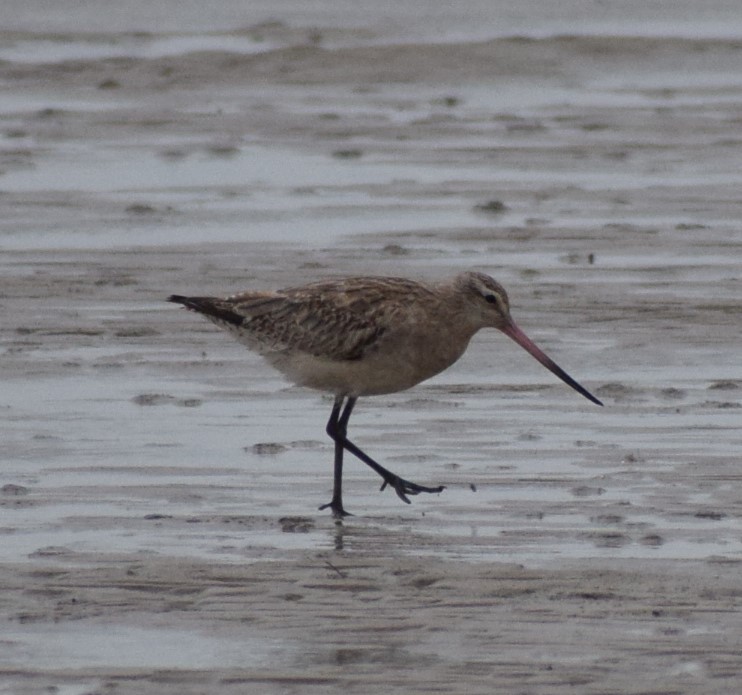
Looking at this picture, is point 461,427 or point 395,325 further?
point 461,427

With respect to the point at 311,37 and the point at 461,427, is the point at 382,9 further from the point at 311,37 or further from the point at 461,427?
the point at 461,427

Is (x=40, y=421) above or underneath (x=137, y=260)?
above

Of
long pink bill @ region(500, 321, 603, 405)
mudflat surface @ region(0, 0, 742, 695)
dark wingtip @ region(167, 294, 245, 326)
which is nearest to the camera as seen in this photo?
mudflat surface @ region(0, 0, 742, 695)

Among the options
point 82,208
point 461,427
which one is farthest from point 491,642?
Answer: point 82,208

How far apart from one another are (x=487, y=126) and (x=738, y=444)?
11571 mm

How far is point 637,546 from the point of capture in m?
7.73

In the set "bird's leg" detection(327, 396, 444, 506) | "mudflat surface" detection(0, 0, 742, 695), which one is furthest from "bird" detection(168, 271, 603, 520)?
"mudflat surface" detection(0, 0, 742, 695)

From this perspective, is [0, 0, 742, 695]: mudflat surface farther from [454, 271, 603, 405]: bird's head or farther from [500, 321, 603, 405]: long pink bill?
[454, 271, 603, 405]: bird's head

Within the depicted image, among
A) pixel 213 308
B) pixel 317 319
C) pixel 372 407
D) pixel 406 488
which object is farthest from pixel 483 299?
pixel 372 407

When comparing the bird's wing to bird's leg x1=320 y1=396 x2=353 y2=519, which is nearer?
bird's leg x1=320 y1=396 x2=353 y2=519

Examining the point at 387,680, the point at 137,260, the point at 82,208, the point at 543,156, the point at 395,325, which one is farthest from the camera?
the point at 543,156

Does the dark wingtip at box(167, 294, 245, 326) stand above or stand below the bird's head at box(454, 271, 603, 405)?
below

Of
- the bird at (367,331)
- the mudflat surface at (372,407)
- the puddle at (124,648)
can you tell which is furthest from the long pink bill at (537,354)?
the puddle at (124,648)

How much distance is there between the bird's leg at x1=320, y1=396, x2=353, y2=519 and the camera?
28.0 feet
